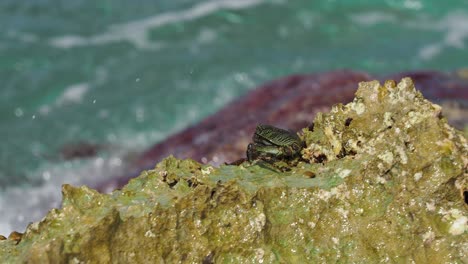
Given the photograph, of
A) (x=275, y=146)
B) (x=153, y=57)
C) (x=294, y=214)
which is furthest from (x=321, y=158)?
(x=153, y=57)

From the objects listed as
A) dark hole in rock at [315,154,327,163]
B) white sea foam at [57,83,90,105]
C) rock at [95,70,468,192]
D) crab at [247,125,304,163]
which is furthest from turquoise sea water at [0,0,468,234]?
dark hole in rock at [315,154,327,163]

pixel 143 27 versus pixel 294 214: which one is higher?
pixel 294 214

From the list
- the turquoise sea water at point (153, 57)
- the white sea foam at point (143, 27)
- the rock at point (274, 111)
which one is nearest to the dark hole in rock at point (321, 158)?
the rock at point (274, 111)

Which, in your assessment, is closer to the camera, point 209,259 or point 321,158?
point 209,259

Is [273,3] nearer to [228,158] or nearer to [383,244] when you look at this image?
[228,158]

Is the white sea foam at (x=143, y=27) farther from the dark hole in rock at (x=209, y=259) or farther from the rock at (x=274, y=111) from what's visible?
the dark hole in rock at (x=209, y=259)

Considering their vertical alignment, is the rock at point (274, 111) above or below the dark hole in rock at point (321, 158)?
below

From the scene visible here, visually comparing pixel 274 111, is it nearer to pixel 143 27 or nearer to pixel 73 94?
pixel 73 94
